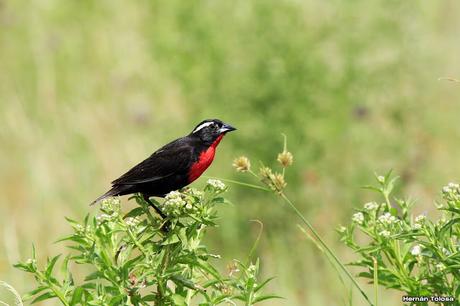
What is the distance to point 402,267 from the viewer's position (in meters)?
3.07

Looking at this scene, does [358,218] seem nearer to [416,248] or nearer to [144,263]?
[416,248]

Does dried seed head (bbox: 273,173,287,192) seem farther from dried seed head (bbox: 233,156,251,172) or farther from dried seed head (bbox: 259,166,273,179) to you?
dried seed head (bbox: 233,156,251,172)

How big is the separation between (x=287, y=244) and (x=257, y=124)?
3.65 ft

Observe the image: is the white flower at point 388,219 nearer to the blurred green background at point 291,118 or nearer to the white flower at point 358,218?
the white flower at point 358,218

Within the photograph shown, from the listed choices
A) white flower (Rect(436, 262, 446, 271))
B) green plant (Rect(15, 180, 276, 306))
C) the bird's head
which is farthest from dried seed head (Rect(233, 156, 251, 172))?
white flower (Rect(436, 262, 446, 271))

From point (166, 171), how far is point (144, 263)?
3.86ft

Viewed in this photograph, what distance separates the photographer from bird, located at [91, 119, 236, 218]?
3.87 m

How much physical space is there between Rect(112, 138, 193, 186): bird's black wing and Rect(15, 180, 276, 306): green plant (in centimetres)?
90

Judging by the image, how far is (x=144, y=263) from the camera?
2.74m

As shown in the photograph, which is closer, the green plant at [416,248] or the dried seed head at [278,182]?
the green plant at [416,248]

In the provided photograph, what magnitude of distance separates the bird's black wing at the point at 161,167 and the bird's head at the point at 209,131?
0.17 meters

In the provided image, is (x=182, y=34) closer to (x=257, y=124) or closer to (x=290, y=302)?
(x=257, y=124)

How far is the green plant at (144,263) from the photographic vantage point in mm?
2740

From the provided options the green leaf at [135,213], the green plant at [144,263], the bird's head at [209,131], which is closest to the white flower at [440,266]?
the green plant at [144,263]
